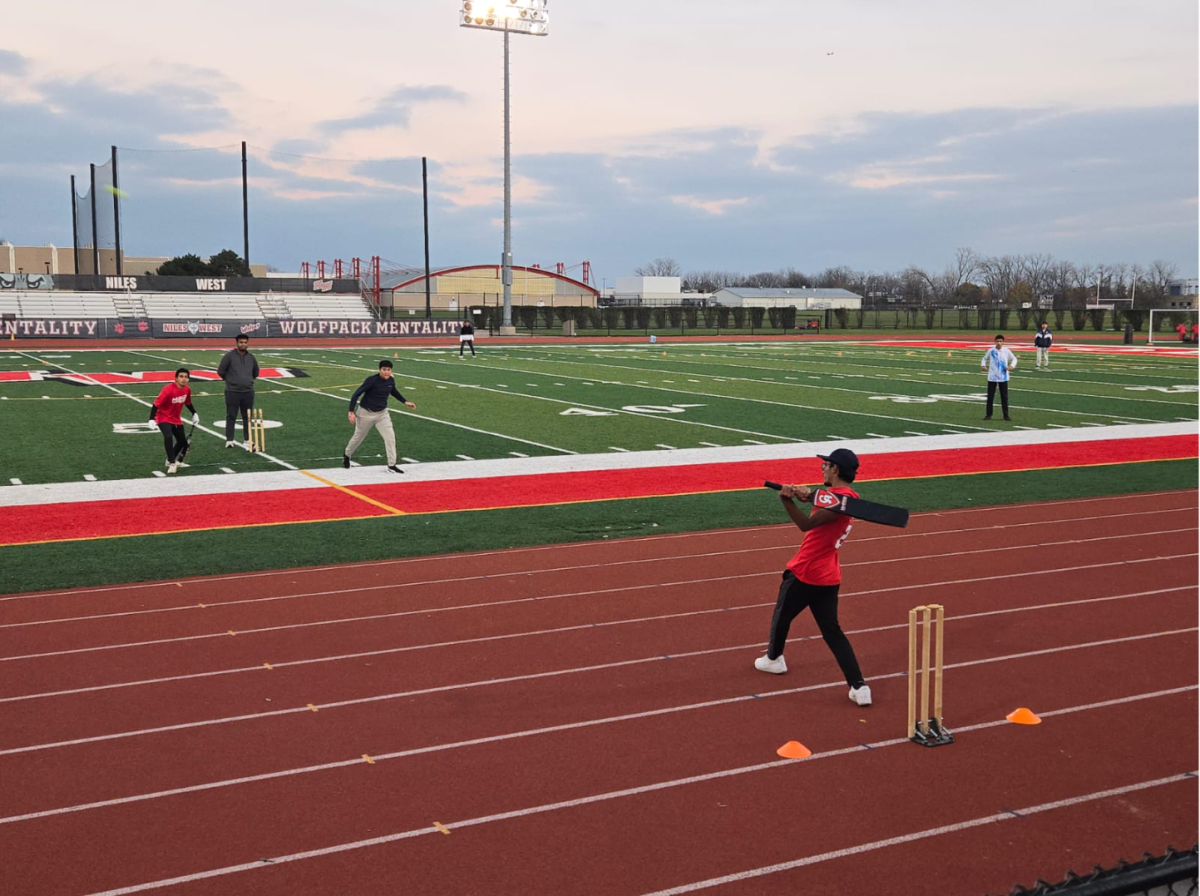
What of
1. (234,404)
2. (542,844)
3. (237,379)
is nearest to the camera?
(542,844)

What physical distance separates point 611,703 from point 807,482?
9112 millimetres

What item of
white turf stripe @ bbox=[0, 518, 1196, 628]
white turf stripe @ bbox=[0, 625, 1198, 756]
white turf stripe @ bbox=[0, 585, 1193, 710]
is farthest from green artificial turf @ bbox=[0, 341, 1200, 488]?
white turf stripe @ bbox=[0, 625, 1198, 756]

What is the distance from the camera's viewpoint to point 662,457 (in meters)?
18.1

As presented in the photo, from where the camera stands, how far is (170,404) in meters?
15.9

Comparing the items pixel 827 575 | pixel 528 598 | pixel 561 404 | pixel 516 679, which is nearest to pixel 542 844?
pixel 516 679

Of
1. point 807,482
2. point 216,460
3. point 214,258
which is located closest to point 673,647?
point 807,482

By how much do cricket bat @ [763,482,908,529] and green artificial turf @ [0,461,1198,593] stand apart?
5.61 m

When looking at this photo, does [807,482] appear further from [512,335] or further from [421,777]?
[512,335]

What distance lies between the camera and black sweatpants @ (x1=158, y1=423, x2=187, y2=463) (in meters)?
16.0

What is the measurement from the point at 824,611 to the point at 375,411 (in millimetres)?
10280

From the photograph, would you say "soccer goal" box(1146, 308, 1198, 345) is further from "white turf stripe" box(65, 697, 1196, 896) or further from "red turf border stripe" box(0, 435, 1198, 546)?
"white turf stripe" box(65, 697, 1196, 896)

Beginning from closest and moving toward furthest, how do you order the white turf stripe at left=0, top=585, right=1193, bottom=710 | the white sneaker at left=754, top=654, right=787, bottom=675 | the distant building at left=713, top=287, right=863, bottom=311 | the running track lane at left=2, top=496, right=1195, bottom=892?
1. the running track lane at left=2, top=496, right=1195, bottom=892
2. the white turf stripe at left=0, top=585, right=1193, bottom=710
3. the white sneaker at left=754, top=654, right=787, bottom=675
4. the distant building at left=713, top=287, right=863, bottom=311

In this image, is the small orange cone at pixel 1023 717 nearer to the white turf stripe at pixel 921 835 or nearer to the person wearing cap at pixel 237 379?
the white turf stripe at pixel 921 835

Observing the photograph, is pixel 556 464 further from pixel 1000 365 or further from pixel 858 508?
pixel 858 508
